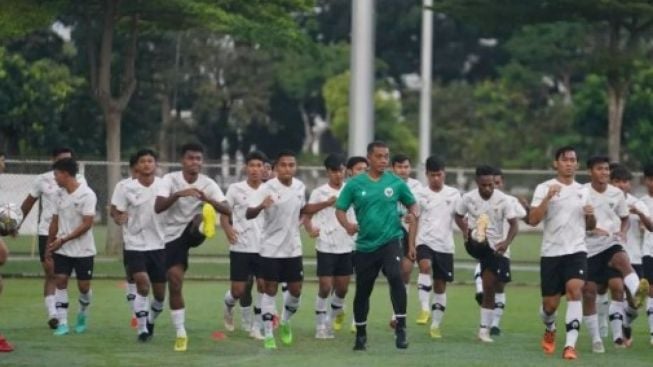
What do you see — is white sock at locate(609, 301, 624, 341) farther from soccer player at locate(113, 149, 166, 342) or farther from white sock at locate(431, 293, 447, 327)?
soccer player at locate(113, 149, 166, 342)

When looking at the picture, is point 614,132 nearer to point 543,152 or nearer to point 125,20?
point 125,20

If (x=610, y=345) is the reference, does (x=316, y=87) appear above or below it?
above

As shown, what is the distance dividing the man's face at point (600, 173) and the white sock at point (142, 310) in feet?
16.5

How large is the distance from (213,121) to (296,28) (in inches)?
1476

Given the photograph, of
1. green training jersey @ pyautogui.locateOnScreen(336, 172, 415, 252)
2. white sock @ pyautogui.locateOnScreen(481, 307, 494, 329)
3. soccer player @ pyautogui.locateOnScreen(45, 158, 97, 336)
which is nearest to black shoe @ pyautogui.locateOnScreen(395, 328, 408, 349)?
green training jersey @ pyautogui.locateOnScreen(336, 172, 415, 252)

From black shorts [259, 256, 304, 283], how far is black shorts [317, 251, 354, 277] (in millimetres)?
1123

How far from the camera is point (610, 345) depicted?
2023 cm

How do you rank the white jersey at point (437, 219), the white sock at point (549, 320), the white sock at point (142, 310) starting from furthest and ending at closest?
the white jersey at point (437, 219)
the white sock at point (142, 310)
the white sock at point (549, 320)

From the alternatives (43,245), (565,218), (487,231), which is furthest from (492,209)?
(43,245)

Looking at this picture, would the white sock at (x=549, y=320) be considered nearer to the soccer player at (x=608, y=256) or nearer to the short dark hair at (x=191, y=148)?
the soccer player at (x=608, y=256)

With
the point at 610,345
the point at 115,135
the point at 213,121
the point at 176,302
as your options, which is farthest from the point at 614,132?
the point at 213,121

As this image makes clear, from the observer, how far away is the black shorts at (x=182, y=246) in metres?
19.0

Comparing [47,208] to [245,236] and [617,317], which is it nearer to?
[245,236]

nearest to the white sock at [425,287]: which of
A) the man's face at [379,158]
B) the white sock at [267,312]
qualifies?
the white sock at [267,312]
